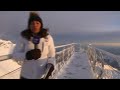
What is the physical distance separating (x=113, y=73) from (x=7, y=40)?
110 cm

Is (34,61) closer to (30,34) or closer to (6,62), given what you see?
(30,34)

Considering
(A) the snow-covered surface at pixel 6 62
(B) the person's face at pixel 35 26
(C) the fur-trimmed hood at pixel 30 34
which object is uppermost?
(B) the person's face at pixel 35 26

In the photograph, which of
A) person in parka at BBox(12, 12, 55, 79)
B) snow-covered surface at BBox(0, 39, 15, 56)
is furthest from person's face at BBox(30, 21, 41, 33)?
snow-covered surface at BBox(0, 39, 15, 56)

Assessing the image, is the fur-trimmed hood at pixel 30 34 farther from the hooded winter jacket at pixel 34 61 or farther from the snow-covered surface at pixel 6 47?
the snow-covered surface at pixel 6 47

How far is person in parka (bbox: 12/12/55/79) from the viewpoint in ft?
6.91

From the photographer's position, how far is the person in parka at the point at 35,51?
6.91 feet

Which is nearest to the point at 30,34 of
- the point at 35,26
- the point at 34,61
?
the point at 35,26

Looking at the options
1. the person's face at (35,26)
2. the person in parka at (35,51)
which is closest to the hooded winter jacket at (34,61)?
the person in parka at (35,51)

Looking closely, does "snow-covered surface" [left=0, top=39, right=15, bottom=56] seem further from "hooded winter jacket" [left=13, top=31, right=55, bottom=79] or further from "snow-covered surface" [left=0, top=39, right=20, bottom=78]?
"hooded winter jacket" [left=13, top=31, right=55, bottom=79]

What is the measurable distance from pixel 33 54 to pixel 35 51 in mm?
36
